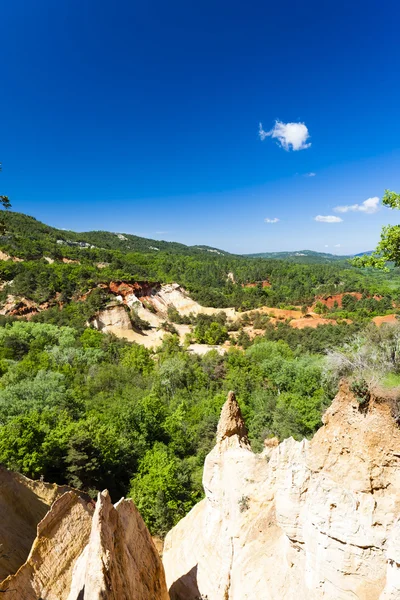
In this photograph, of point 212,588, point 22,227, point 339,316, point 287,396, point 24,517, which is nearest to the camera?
point 212,588

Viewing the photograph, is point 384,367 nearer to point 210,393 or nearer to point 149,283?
point 210,393

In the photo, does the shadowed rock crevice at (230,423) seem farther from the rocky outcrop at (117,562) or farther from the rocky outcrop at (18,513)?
the rocky outcrop at (18,513)

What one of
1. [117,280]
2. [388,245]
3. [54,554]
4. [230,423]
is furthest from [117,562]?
[117,280]

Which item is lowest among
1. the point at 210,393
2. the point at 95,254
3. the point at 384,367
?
the point at 210,393

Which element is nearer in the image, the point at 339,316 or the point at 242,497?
the point at 242,497

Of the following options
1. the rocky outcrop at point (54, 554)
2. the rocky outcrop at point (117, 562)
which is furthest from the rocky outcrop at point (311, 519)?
the rocky outcrop at point (54, 554)

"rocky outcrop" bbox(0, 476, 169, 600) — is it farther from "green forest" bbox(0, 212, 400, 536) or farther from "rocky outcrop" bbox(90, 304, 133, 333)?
"rocky outcrop" bbox(90, 304, 133, 333)

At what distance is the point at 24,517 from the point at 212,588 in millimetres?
6191

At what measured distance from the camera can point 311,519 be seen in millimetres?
5742

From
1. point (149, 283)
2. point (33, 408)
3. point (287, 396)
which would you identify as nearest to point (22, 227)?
point (149, 283)

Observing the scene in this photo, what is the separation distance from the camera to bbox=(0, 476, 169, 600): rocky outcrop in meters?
5.50

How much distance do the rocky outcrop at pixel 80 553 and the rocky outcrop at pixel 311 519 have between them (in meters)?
1.93

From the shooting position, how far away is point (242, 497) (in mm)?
8070

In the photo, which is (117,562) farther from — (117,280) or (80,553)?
(117,280)
